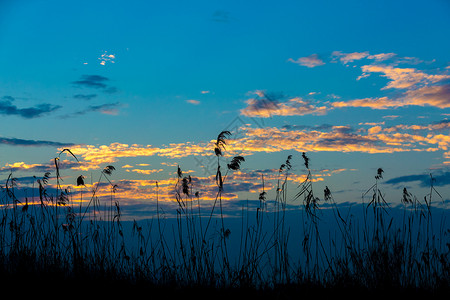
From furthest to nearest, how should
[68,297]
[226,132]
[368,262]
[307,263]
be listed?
[307,263] < [368,262] < [226,132] < [68,297]

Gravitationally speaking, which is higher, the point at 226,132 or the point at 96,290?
the point at 226,132

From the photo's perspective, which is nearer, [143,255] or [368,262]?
[368,262]

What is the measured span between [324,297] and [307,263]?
86 centimetres

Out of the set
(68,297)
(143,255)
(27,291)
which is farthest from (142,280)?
(27,291)

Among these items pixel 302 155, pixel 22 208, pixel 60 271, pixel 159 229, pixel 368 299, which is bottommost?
pixel 368 299

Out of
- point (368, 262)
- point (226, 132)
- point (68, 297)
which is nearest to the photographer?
point (68, 297)

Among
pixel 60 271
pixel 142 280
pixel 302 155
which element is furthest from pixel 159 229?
pixel 302 155

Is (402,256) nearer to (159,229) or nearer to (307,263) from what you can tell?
(307,263)

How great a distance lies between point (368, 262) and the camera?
14.9 ft

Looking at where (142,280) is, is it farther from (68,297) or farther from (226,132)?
(226,132)

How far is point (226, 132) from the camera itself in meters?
4.27

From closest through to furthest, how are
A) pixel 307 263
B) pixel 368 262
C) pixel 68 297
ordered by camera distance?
pixel 68 297 → pixel 368 262 → pixel 307 263

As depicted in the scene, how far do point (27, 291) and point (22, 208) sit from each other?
165 centimetres

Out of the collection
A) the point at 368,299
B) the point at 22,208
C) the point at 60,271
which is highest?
the point at 22,208
